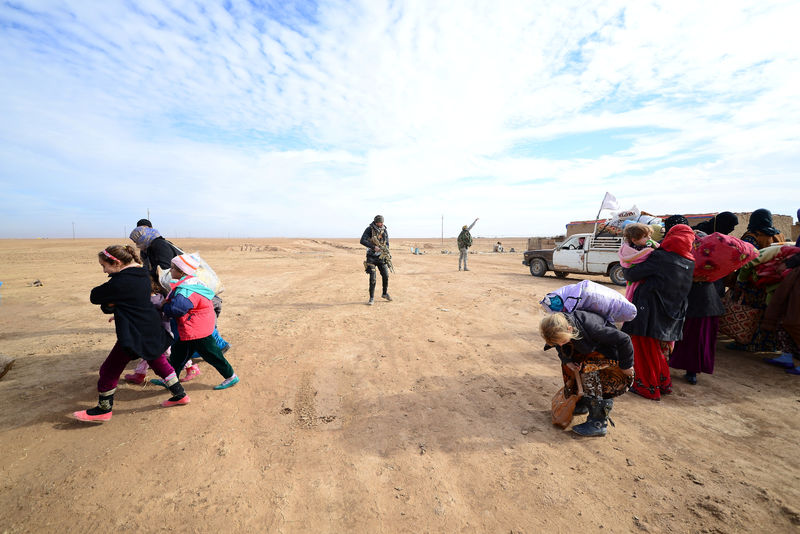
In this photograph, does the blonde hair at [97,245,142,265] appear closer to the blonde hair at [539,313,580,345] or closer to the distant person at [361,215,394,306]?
the blonde hair at [539,313,580,345]

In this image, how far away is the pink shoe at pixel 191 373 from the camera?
3.99 meters

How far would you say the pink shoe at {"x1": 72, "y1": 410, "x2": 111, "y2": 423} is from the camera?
9.87 feet

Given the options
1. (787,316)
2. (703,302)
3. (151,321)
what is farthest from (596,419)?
(151,321)

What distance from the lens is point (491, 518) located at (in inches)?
81.4

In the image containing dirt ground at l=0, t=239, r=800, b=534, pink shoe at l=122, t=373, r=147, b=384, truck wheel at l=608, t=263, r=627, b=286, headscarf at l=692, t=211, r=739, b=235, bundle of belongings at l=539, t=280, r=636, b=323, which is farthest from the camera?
truck wheel at l=608, t=263, r=627, b=286

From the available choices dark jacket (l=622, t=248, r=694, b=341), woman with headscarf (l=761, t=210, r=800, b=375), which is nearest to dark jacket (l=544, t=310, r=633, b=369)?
dark jacket (l=622, t=248, r=694, b=341)

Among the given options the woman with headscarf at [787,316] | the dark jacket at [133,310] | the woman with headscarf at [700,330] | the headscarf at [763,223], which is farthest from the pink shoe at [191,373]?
the headscarf at [763,223]

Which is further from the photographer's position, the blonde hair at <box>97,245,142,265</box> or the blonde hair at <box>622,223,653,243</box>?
the blonde hair at <box>622,223,653,243</box>

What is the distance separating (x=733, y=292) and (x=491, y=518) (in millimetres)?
5482

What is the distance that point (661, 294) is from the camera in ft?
11.3

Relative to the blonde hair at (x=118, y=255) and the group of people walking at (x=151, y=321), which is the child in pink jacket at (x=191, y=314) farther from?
the blonde hair at (x=118, y=255)

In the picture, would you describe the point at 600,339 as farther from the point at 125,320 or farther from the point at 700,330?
the point at 125,320

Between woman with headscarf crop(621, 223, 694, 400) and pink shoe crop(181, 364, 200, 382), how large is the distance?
16.8ft

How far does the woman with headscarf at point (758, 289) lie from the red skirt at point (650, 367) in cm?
233
